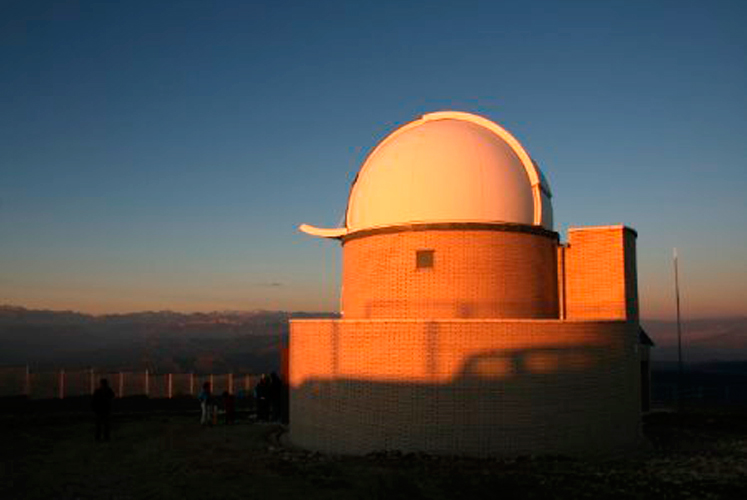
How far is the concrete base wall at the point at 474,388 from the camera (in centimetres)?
1301

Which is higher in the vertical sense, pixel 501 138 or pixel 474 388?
pixel 501 138

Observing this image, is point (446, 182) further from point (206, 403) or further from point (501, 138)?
point (206, 403)

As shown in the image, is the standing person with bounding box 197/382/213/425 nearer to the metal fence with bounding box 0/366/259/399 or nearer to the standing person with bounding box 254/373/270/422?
the standing person with bounding box 254/373/270/422

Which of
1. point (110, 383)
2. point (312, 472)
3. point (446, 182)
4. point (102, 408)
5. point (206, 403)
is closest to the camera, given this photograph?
point (312, 472)

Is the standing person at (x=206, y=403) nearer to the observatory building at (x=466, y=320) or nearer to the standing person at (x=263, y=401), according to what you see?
the standing person at (x=263, y=401)

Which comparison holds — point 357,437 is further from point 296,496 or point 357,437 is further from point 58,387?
point 58,387

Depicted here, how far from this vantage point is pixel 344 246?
17.7 metres

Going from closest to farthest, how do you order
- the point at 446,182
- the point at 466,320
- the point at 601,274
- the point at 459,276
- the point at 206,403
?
the point at 466,320 → the point at 459,276 → the point at 446,182 → the point at 601,274 → the point at 206,403

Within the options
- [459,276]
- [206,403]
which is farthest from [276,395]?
[459,276]

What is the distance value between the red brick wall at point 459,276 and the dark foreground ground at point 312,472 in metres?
3.78

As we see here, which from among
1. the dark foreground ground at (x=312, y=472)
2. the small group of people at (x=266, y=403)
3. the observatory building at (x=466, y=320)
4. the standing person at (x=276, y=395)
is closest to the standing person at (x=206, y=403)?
the small group of people at (x=266, y=403)

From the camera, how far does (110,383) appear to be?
95.2 ft

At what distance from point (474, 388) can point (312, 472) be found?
11.7 ft

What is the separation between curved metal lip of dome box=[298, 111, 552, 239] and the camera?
16547mm
